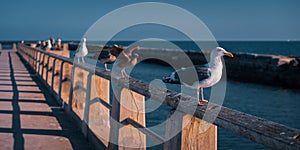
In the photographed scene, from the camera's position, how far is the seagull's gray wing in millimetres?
3869

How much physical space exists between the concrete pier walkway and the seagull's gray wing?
219cm

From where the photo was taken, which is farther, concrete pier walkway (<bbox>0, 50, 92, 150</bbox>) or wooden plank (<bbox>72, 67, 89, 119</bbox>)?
wooden plank (<bbox>72, 67, 89, 119</bbox>)

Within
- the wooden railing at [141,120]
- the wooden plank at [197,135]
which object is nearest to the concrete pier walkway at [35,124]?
the wooden railing at [141,120]

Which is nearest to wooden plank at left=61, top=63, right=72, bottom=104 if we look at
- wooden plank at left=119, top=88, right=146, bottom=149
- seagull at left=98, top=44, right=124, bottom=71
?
seagull at left=98, top=44, right=124, bottom=71

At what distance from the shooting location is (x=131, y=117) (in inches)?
186

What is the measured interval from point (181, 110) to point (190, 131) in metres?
0.18

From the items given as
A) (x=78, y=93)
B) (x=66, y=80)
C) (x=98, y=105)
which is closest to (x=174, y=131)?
(x=98, y=105)

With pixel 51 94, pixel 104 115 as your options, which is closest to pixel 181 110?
pixel 104 115

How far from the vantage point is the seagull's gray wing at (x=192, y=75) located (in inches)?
152

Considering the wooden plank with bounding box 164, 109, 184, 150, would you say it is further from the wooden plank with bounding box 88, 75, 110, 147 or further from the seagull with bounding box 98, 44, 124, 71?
the seagull with bounding box 98, 44, 124, 71

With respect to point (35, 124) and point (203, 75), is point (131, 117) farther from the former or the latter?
point (35, 124)

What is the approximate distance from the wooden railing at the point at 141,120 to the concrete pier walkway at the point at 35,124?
9.2 inches

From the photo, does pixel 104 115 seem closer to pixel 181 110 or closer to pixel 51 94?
pixel 181 110

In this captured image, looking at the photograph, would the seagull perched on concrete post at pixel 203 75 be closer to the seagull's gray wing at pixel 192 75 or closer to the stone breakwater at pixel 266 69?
the seagull's gray wing at pixel 192 75
